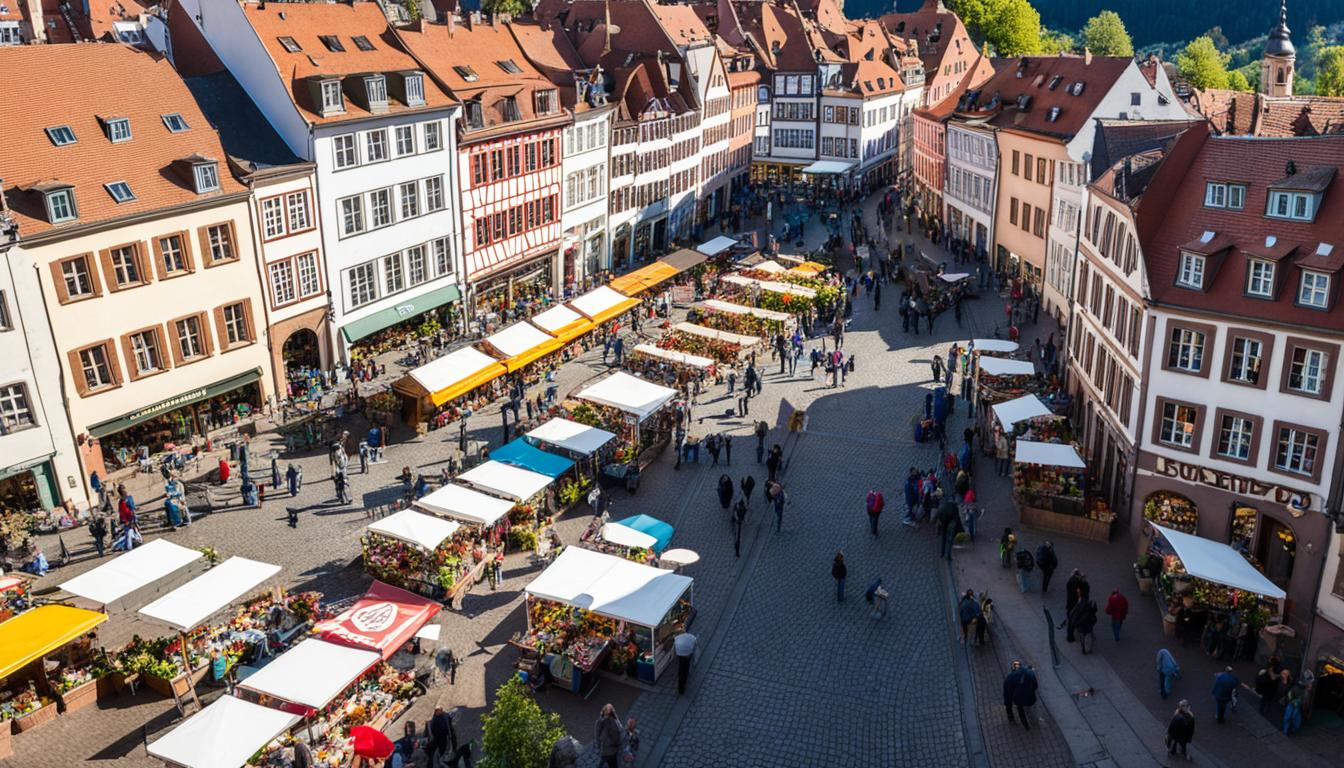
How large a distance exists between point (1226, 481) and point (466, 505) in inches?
813

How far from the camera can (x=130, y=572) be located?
25.9 m

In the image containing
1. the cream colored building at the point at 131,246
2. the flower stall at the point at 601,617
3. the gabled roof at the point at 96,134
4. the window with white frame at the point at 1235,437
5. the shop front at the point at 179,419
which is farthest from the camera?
the shop front at the point at 179,419

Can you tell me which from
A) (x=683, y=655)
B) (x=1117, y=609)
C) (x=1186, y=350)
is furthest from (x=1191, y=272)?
(x=683, y=655)

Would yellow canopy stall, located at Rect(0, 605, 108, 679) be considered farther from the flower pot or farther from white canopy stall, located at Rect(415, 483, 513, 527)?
white canopy stall, located at Rect(415, 483, 513, 527)

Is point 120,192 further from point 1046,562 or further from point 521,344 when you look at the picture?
point 1046,562

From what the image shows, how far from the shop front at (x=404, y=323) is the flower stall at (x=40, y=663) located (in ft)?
69.6

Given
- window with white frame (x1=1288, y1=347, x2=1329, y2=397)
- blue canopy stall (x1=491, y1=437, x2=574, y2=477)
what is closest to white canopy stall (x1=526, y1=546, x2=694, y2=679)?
blue canopy stall (x1=491, y1=437, x2=574, y2=477)

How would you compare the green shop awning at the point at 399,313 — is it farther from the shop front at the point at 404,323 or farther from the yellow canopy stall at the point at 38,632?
the yellow canopy stall at the point at 38,632

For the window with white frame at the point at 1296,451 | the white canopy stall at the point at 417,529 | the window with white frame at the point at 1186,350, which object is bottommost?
the white canopy stall at the point at 417,529

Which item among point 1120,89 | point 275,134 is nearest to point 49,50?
point 275,134

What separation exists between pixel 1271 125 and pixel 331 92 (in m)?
43.4

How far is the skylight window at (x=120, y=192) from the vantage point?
34281 millimetres

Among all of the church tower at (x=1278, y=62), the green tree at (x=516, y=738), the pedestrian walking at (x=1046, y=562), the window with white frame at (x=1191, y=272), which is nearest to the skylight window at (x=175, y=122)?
the green tree at (x=516, y=738)

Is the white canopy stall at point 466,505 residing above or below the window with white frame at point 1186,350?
below
